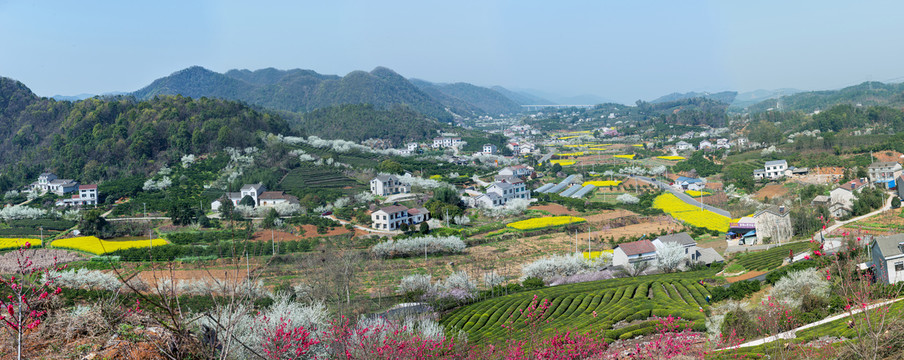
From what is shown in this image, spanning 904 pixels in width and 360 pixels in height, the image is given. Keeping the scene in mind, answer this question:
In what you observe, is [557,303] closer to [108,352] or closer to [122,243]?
[108,352]

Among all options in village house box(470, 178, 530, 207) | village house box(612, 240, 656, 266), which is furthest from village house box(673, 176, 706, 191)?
village house box(612, 240, 656, 266)

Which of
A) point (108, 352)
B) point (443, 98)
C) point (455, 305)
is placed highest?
point (443, 98)

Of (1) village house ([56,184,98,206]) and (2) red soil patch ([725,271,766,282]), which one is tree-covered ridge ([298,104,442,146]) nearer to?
(1) village house ([56,184,98,206])

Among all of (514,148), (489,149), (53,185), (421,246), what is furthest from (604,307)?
(514,148)

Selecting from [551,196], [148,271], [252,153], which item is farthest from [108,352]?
[252,153]

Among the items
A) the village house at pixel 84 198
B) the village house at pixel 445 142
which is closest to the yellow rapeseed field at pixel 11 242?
the village house at pixel 84 198

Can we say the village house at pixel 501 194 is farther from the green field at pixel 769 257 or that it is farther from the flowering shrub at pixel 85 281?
the flowering shrub at pixel 85 281

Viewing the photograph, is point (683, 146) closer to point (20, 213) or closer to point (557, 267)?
point (557, 267)

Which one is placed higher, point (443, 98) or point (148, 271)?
point (443, 98)
